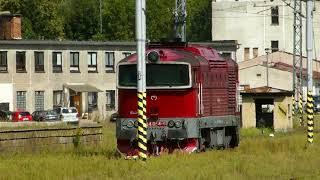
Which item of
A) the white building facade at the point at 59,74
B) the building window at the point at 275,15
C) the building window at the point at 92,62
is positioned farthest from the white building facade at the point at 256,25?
the building window at the point at 92,62

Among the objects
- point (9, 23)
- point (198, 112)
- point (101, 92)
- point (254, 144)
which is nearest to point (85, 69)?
point (101, 92)

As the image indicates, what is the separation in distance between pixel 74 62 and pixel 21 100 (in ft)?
21.9

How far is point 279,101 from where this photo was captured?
54.4m

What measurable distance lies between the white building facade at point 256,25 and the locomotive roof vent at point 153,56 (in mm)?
83773

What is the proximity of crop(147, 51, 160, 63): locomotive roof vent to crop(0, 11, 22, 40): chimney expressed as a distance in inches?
2338

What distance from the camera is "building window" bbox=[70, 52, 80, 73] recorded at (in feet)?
273

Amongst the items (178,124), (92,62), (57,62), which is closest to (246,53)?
(92,62)

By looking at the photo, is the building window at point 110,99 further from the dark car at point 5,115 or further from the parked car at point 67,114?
the dark car at point 5,115

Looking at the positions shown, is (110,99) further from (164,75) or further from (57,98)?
(164,75)

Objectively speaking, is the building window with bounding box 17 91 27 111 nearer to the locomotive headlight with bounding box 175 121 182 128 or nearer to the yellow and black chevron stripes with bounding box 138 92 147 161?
the locomotive headlight with bounding box 175 121 182 128

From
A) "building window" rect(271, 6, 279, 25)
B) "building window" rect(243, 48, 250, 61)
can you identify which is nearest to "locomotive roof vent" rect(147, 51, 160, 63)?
"building window" rect(271, 6, 279, 25)

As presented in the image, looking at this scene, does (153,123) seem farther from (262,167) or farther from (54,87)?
(54,87)

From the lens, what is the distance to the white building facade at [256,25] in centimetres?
11138

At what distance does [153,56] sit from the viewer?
27.3 meters
